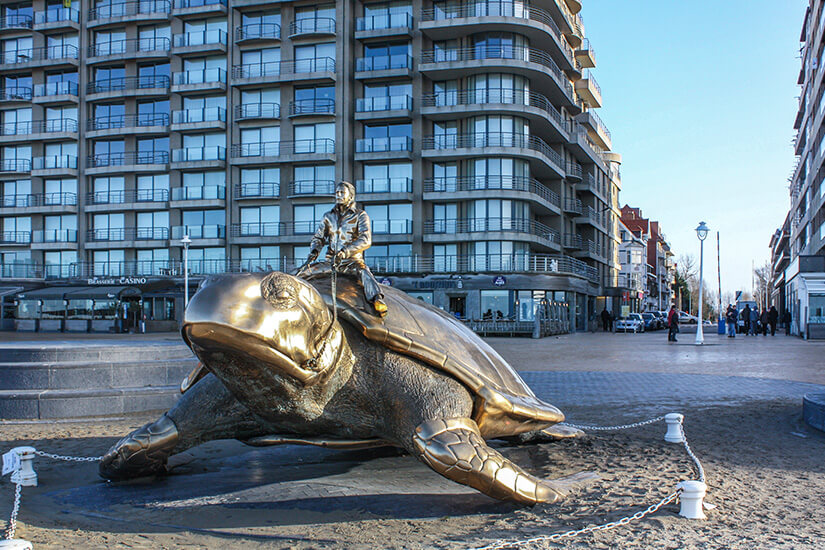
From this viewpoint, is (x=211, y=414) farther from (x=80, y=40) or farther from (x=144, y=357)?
(x=80, y=40)

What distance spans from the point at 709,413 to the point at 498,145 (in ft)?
111

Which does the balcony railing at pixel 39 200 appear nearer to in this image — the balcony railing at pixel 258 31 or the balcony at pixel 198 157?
the balcony at pixel 198 157

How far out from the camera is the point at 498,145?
4084 centimetres

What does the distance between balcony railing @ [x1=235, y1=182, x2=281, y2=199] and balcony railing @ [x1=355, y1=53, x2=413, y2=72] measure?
957 cm

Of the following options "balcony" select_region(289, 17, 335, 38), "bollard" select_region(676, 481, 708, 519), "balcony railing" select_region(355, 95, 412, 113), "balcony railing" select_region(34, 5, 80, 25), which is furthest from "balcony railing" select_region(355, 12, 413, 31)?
"bollard" select_region(676, 481, 708, 519)

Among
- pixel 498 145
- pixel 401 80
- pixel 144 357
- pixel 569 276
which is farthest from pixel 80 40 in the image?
pixel 144 357

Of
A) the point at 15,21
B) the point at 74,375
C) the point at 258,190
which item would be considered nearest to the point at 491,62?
the point at 258,190

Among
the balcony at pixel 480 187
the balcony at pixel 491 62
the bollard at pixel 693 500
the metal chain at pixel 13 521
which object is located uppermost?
the balcony at pixel 491 62

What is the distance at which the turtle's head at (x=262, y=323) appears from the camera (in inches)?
132

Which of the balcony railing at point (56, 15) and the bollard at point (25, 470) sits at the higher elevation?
the balcony railing at point (56, 15)

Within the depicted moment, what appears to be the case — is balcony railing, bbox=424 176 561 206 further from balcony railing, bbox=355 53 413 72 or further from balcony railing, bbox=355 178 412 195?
balcony railing, bbox=355 53 413 72

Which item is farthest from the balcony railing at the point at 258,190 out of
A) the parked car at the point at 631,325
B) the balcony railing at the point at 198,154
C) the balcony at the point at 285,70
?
the parked car at the point at 631,325

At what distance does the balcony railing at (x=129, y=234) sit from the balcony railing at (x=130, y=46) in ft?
40.7

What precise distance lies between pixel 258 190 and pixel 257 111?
5286 millimetres
